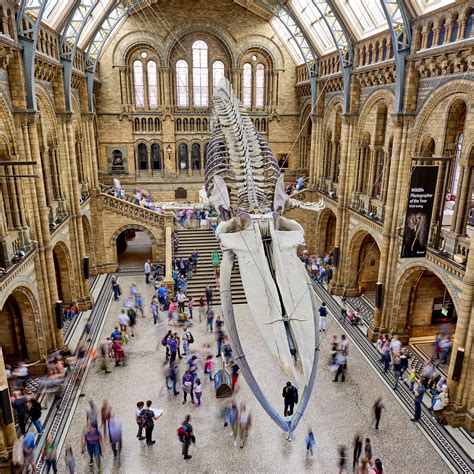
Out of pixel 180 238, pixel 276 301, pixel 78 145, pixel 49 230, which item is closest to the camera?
pixel 276 301

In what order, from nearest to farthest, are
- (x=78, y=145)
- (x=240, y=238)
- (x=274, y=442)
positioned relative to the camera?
(x=240, y=238) → (x=274, y=442) → (x=78, y=145)

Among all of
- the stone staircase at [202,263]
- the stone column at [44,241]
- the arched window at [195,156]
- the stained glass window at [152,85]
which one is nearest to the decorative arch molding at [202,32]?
the stained glass window at [152,85]

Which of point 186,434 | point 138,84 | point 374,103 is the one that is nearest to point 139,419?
point 186,434

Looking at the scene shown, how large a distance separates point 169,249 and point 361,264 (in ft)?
30.2

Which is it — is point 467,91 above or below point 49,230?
above

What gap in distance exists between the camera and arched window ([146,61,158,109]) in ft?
83.0

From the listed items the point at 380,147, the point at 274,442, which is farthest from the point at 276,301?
the point at 380,147

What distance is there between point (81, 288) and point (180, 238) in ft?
20.0

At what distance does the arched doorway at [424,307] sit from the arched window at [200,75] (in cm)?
1706

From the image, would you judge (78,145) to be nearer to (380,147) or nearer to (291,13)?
(291,13)

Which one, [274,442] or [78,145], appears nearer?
[274,442]

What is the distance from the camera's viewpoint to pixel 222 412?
11.6 meters

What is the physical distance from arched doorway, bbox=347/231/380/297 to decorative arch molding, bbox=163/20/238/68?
1380 centimetres

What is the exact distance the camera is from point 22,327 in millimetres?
13984
